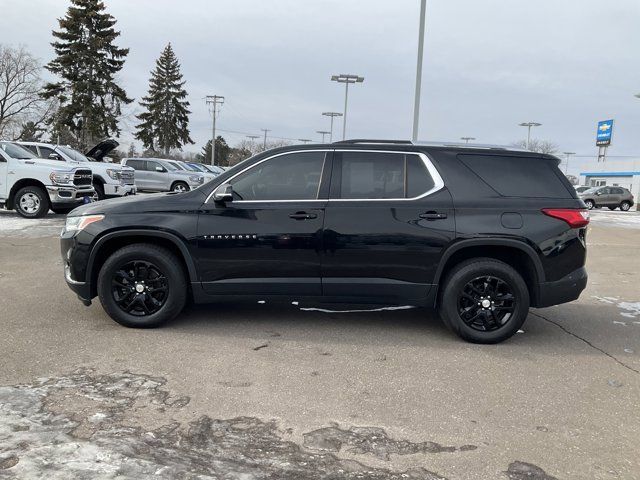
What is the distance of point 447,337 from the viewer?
5082 millimetres

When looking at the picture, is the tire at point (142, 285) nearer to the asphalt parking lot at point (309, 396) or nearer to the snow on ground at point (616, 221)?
the asphalt parking lot at point (309, 396)

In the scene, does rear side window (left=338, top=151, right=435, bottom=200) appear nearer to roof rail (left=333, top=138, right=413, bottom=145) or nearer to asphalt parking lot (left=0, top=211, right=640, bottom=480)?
roof rail (left=333, top=138, right=413, bottom=145)

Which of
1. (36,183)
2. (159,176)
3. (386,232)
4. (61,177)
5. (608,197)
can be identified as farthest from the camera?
(608,197)

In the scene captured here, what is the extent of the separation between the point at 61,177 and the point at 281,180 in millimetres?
10221

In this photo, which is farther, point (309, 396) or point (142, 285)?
point (142, 285)

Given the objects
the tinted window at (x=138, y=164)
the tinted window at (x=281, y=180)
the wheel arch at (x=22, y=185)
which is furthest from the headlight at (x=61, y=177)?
the tinted window at (x=138, y=164)

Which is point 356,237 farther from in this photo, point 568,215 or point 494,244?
point 568,215

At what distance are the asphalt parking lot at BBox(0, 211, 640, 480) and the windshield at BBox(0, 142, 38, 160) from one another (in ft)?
29.8

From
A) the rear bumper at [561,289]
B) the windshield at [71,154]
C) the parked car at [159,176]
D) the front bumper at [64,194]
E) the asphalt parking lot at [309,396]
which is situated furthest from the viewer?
the parked car at [159,176]

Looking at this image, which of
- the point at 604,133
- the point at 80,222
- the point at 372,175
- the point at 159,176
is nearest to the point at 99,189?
the point at 159,176

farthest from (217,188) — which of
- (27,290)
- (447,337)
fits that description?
(27,290)

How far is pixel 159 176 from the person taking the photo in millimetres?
23062

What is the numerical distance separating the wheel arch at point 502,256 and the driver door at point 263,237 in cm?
119

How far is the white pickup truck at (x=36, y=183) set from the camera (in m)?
13.1
